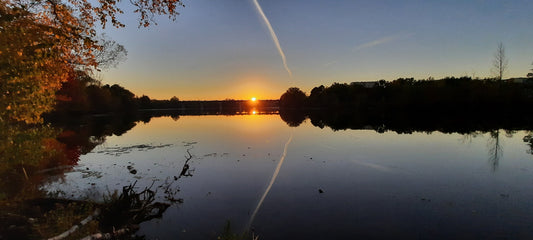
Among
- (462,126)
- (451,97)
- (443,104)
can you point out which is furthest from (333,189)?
(443,104)

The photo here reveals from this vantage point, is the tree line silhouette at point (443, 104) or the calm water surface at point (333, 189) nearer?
the calm water surface at point (333, 189)

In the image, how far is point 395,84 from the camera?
160 meters

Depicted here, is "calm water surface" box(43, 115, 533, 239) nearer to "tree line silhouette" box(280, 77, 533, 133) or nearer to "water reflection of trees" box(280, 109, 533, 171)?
"water reflection of trees" box(280, 109, 533, 171)

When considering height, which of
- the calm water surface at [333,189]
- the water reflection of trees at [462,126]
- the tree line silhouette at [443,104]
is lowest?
the calm water surface at [333,189]

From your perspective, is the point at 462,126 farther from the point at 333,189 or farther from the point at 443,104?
the point at 443,104

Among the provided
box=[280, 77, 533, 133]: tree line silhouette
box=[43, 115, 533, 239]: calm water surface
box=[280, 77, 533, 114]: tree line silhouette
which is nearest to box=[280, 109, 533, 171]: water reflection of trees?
box=[280, 77, 533, 133]: tree line silhouette

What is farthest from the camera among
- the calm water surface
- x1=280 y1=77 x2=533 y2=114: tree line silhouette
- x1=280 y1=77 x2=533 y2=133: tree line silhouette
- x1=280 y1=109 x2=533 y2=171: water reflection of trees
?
x1=280 y1=77 x2=533 y2=114: tree line silhouette

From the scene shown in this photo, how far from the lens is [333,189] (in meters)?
16.3

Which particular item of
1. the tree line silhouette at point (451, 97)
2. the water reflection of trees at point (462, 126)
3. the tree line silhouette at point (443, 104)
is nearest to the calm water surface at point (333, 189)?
the water reflection of trees at point (462, 126)

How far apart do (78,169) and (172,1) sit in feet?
58.1

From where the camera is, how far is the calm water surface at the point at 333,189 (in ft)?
36.7

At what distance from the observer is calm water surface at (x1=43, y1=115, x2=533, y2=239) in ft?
36.7

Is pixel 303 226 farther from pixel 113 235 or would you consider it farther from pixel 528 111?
pixel 528 111

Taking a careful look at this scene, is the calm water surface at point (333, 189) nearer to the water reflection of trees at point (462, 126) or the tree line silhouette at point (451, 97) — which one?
the water reflection of trees at point (462, 126)
